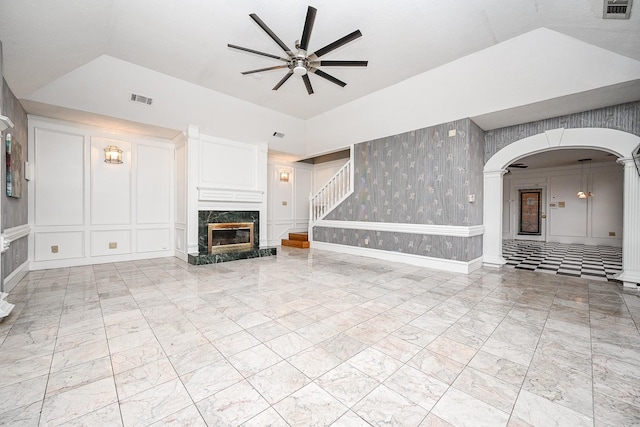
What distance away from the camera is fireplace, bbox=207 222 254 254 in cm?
637

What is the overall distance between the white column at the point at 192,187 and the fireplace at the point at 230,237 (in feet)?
1.15

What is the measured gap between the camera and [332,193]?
26.5ft

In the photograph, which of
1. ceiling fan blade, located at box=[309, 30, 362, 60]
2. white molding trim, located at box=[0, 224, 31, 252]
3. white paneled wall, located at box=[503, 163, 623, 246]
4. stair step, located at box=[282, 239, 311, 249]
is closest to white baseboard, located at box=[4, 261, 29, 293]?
white molding trim, located at box=[0, 224, 31, 252]

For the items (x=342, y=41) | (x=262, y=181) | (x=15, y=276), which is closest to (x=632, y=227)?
(x=342, y=41)

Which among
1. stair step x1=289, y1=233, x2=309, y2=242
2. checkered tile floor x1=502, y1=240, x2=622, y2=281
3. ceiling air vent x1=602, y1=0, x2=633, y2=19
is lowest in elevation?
checkered tile floor x1=502, y1=240, x2=622, y2=281

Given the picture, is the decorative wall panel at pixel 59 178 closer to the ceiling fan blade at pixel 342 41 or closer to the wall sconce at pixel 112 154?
the wall sconce at pixel 112 154

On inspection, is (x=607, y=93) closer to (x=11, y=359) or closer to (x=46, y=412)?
(x=46, y=412)

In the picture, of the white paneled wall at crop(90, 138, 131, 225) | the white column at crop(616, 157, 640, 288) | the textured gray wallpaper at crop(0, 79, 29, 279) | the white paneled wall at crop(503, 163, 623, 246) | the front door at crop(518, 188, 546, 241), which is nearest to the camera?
the textured gray wallpaper at crop(0, 79, 29, 279)

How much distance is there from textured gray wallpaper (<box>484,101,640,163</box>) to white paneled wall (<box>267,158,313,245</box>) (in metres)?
5.86

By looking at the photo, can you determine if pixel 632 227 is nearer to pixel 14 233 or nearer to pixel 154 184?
pixel 154 184

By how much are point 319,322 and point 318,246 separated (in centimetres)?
535

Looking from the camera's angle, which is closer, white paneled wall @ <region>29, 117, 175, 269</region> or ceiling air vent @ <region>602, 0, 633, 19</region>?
ceiling air vent @ <region>602, 0, 633, 19</region>

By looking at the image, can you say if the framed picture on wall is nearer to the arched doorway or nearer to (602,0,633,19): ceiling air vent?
(602,0,633,19): ceiling air vent

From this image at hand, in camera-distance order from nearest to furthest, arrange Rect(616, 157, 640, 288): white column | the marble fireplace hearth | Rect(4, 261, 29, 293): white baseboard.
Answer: Rect(4, 261, 29, 293): white baseboard < Rect(616, 157, 640, 288): white column < the marble fireplace hearth
